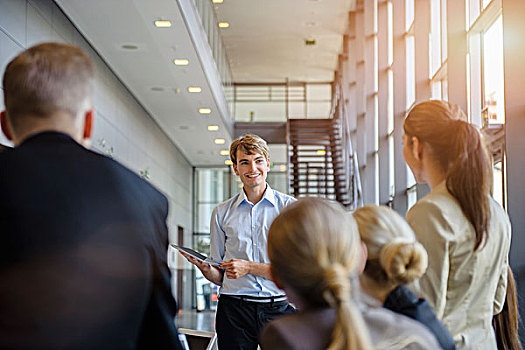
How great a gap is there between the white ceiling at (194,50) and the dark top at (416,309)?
847cm

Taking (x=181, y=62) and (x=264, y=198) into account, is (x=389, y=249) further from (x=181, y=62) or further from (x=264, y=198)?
(x=181, y=62)

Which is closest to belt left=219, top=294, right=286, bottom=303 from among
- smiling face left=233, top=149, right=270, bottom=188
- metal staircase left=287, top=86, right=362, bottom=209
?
smiling face left=233, top=149, right=270, bottom=188

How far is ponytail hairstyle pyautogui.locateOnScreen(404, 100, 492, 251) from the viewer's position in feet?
7.47

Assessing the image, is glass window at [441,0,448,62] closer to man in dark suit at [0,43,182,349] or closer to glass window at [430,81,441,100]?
glass window at [430,81,441,100]

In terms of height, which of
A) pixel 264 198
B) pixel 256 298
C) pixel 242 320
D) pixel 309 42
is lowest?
pixel 242 320

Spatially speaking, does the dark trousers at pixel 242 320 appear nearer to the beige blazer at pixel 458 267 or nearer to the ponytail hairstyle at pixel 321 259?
the beige blazer at pixel 458 267

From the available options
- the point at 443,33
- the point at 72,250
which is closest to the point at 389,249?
the point at 72,250

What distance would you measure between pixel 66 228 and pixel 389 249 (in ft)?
2.72

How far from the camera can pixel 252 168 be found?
4.09 meters

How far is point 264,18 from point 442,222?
16.2 metres

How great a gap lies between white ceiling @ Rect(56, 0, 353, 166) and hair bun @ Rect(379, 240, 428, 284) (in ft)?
28.0

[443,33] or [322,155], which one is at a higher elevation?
[443,33]

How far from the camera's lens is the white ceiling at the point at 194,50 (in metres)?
10.5

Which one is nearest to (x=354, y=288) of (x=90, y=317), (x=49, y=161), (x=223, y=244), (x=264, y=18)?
(x=90, y=317)
